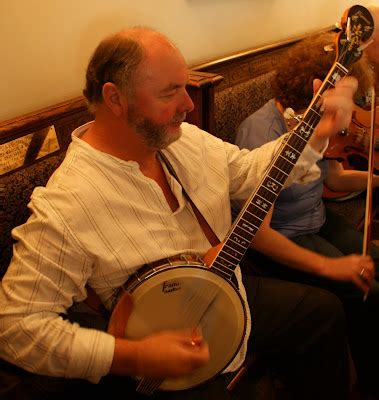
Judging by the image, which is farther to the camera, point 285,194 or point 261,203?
point 285,194

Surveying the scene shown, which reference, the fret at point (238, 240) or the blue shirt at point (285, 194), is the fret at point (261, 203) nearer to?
the fret at point (238, 240)

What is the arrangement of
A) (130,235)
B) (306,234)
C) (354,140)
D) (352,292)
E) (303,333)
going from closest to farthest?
(130,235)
(303,333)
(352,292)
(306,234)
(354,140)

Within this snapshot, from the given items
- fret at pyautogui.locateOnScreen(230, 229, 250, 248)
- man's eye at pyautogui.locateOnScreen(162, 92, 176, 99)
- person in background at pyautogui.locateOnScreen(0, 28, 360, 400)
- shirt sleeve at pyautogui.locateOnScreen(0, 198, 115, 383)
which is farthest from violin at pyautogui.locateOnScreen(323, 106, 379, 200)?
shirt sleeve at pyautogui.locateOnScreen(0, 198, 115, 383)

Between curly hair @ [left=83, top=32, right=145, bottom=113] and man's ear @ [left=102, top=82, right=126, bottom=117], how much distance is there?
0.05 feet

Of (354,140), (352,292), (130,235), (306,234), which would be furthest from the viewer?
(354,140)

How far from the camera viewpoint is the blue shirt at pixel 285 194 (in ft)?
4.53

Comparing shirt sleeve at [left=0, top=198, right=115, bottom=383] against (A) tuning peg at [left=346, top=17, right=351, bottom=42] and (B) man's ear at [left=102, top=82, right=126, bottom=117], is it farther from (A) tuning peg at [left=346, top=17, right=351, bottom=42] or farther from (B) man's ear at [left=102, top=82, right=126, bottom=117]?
(A) tuning peg at [left=346, top=17, right=351, bottom=42]

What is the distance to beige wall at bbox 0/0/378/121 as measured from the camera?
1087 millimetres

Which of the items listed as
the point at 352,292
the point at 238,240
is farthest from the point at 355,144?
the point at 238,240

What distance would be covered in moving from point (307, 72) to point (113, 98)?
79 cm

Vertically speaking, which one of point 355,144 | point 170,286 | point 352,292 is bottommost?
point 352,292

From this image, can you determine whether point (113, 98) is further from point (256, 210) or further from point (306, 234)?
point (306, 234)

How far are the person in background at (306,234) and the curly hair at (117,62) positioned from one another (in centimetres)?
60

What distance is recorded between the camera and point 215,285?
93 cm
